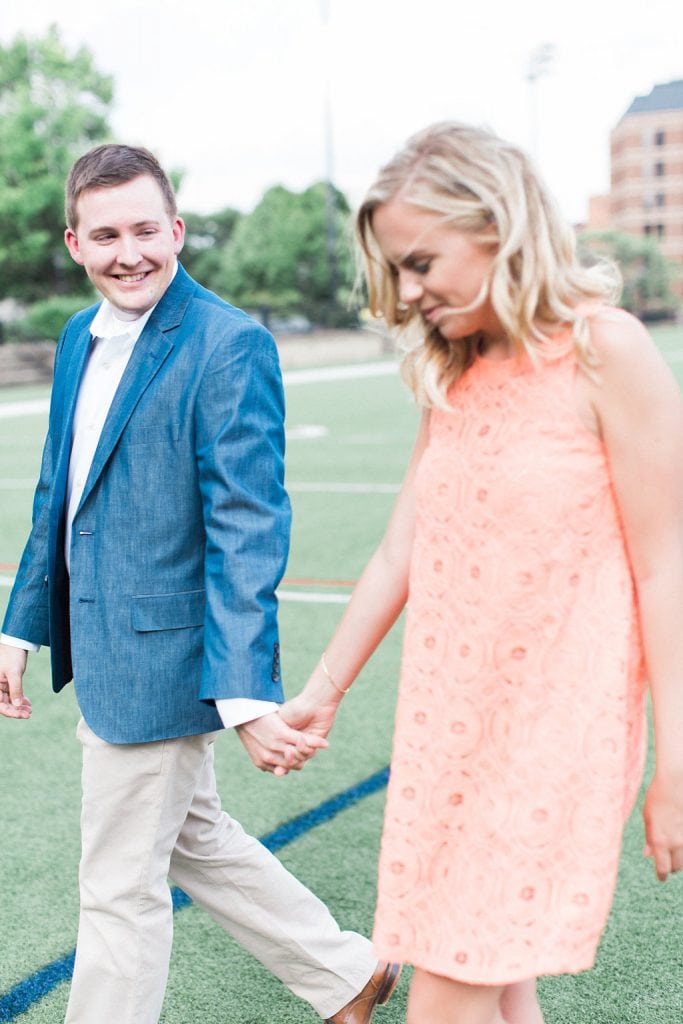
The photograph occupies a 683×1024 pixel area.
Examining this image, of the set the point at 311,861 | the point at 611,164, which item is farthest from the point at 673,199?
the point at 311,861

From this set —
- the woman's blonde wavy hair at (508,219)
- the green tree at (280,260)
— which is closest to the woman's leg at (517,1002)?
the woman's blonde wavy hair at (508,219)

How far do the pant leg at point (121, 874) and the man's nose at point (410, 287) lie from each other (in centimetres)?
104

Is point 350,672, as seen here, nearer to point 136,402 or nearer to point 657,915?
point 136,402

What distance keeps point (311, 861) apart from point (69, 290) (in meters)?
39.8

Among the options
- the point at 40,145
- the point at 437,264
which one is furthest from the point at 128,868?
the point at 40,145

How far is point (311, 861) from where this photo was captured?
3834mm

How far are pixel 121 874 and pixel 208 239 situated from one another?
95.9 metres

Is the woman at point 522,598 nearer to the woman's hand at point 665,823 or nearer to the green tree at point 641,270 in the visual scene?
the woman's hand at point 665,823

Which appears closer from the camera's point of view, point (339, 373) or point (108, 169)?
point (108, 169)

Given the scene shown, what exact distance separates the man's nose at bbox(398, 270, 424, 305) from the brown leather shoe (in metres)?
1.61

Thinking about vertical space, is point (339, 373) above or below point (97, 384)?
below

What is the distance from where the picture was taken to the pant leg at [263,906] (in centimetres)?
276

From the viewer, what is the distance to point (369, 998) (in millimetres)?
2869

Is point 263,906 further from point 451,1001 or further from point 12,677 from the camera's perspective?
point 451,1001
